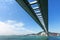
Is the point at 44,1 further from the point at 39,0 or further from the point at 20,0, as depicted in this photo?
the point at 20,0

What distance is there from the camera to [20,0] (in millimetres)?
5973

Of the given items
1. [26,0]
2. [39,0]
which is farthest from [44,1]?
[26,0]

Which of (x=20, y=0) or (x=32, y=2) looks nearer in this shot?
(x=20, y=0)

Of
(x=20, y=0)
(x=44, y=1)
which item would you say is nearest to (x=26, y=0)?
(x=20, y=0)

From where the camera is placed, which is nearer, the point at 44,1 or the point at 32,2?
the point at 44,1

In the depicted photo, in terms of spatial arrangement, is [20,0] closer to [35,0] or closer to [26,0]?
[26,0]

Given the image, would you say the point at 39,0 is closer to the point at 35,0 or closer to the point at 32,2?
the point at 35,0

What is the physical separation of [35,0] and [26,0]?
390mm

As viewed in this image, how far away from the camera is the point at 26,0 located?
20.1 ft

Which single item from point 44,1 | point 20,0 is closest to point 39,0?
point 44,1

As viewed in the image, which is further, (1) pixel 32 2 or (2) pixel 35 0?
(1) pixel 32 2

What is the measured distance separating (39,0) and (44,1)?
223mm

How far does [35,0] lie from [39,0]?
0.34 m

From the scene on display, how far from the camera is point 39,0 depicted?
19.4 feet
